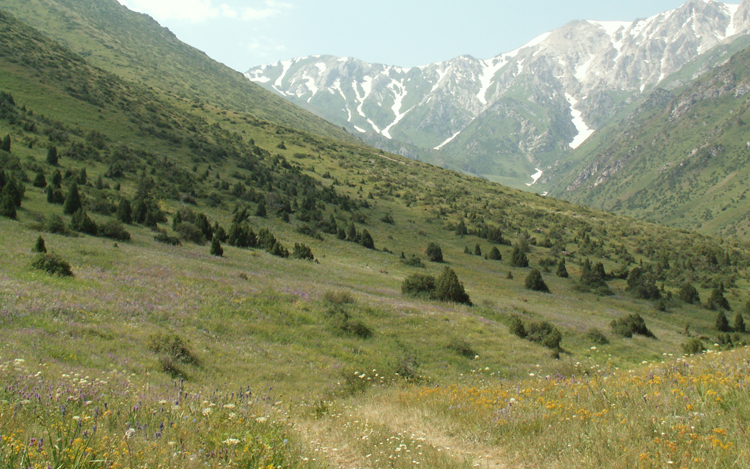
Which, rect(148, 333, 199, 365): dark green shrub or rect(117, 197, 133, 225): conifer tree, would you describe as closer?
rect(148, 333, 199, 365): dark green shrub

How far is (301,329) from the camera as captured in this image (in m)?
15.9

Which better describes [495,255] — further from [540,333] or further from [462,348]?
[462,348]

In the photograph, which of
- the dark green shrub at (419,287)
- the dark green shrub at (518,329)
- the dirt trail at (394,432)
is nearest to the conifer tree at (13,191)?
the dark green shrub at (419,287)

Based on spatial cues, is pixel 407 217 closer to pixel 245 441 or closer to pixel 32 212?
pixel 32 212

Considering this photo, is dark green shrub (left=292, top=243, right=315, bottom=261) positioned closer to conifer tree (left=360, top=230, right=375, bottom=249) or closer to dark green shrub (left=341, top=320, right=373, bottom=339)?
conifer tree (left=360, top=230, right=375, bottom=249)

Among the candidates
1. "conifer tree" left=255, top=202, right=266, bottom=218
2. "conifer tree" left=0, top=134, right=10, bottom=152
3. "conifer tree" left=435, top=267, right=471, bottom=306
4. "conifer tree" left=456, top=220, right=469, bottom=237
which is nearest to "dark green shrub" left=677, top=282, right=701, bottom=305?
"conifer tree" left=456, top=220, right=469, bottom=237

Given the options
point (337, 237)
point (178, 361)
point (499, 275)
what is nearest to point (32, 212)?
point (178, 361)

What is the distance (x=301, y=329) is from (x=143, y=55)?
173 metres

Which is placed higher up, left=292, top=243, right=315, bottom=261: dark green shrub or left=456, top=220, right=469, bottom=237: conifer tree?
left=456, top=220, right=469, bottom=237: conifer tree

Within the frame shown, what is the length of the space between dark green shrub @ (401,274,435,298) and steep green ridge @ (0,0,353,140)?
379 ft

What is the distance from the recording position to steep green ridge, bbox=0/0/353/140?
122938mm

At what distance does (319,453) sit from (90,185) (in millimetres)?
41617

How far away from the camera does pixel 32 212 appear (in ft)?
85.3

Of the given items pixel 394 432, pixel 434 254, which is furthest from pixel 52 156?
pixel 394 432
